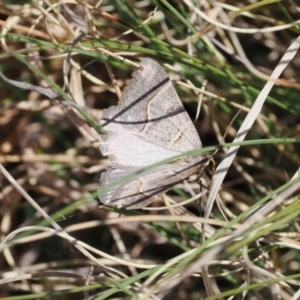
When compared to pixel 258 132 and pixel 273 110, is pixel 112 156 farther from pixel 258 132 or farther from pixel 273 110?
pixel 273 110

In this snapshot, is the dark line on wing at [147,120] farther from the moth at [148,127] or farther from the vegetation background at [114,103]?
the vegetation background at [114,103]

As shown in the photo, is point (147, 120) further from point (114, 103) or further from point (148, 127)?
point (114, 103)

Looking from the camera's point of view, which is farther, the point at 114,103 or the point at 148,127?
the point at 114,103

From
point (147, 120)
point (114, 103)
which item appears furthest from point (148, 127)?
point (114, 103)

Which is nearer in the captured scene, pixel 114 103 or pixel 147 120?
pixel 147 120

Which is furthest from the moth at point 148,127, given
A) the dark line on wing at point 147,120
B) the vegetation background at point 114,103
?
the vegetation background at point 114,103

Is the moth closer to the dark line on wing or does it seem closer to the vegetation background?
the dark line on wing

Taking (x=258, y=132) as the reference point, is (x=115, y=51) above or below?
above

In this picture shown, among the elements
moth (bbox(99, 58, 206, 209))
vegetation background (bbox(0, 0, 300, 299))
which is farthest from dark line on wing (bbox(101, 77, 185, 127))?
vegetation background (bbox(0, 0, 300, 299))

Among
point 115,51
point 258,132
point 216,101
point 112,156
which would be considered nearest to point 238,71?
point 216,101
